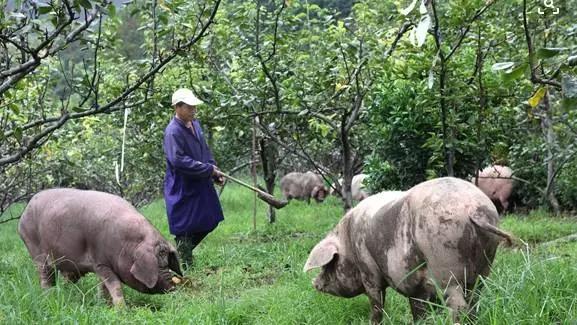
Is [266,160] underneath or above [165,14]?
underneath

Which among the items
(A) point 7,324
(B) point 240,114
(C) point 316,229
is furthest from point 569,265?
(C) point 316,229

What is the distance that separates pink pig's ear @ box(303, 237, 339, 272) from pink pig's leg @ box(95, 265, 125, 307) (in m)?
1.60

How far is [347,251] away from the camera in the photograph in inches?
181

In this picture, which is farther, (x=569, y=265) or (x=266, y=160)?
(x=266, y=160)

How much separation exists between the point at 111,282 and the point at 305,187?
35.2 feet

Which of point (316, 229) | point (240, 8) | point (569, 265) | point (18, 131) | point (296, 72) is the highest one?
point (240, 8)

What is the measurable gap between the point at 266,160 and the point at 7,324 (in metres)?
6.60

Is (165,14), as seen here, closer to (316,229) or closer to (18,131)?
(18,131)

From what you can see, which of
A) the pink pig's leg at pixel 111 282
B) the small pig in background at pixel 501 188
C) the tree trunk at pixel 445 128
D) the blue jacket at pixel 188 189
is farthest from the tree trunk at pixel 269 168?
the pink pig's leg at pixel 111 282

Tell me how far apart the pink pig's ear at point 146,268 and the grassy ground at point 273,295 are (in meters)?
0.22

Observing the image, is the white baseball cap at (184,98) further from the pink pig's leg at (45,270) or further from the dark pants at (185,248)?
the pink pig's leg at (45,270)

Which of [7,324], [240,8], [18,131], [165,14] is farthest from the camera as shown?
[240,8]

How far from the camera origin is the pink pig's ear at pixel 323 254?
4602mm

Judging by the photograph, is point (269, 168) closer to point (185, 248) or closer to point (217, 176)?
point (217, 176)
